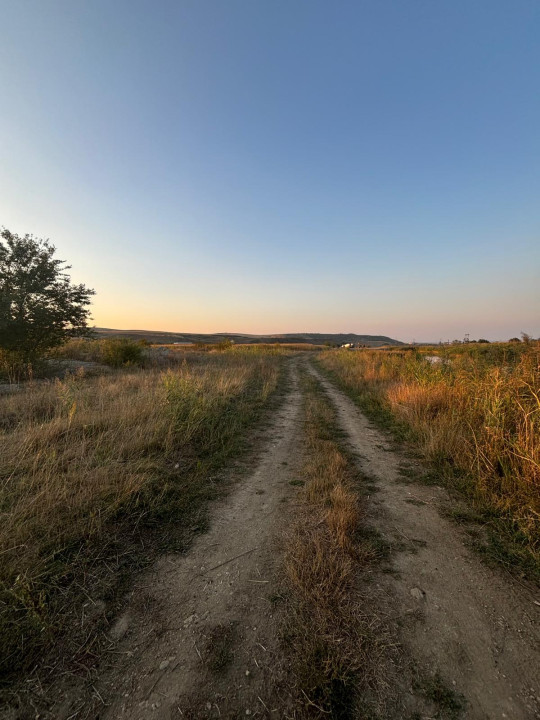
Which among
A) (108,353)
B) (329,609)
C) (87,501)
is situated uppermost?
(108,353)

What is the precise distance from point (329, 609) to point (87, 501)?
288 cm

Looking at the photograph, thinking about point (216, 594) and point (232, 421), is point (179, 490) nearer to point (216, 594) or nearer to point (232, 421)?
point (216, 594)

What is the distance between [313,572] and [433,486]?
2850mm

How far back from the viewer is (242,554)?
3029 millimetres

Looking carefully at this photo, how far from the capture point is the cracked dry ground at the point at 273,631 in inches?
68.7

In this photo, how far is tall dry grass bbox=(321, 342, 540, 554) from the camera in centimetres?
360

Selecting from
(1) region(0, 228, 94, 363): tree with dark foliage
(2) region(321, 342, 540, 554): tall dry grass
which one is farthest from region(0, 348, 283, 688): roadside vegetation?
(1) region(0, 228, 94, 363): tree with dark foliage

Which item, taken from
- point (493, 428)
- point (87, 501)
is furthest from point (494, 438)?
point (87, 501)

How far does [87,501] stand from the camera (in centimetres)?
342

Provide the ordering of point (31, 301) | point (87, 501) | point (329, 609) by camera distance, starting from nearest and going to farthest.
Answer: point (329, 609) < point (87, 501) < point (31, 301)

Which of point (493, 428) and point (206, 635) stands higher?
point (493, 428)

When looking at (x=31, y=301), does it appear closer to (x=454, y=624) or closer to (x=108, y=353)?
(x=108, y=353)

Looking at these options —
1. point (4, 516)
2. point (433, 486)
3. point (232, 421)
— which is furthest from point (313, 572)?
point (232, 421)

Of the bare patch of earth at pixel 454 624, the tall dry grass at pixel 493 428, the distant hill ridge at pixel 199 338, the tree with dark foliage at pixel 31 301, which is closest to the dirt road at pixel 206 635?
the bare patch of earth at pixel 454 624
